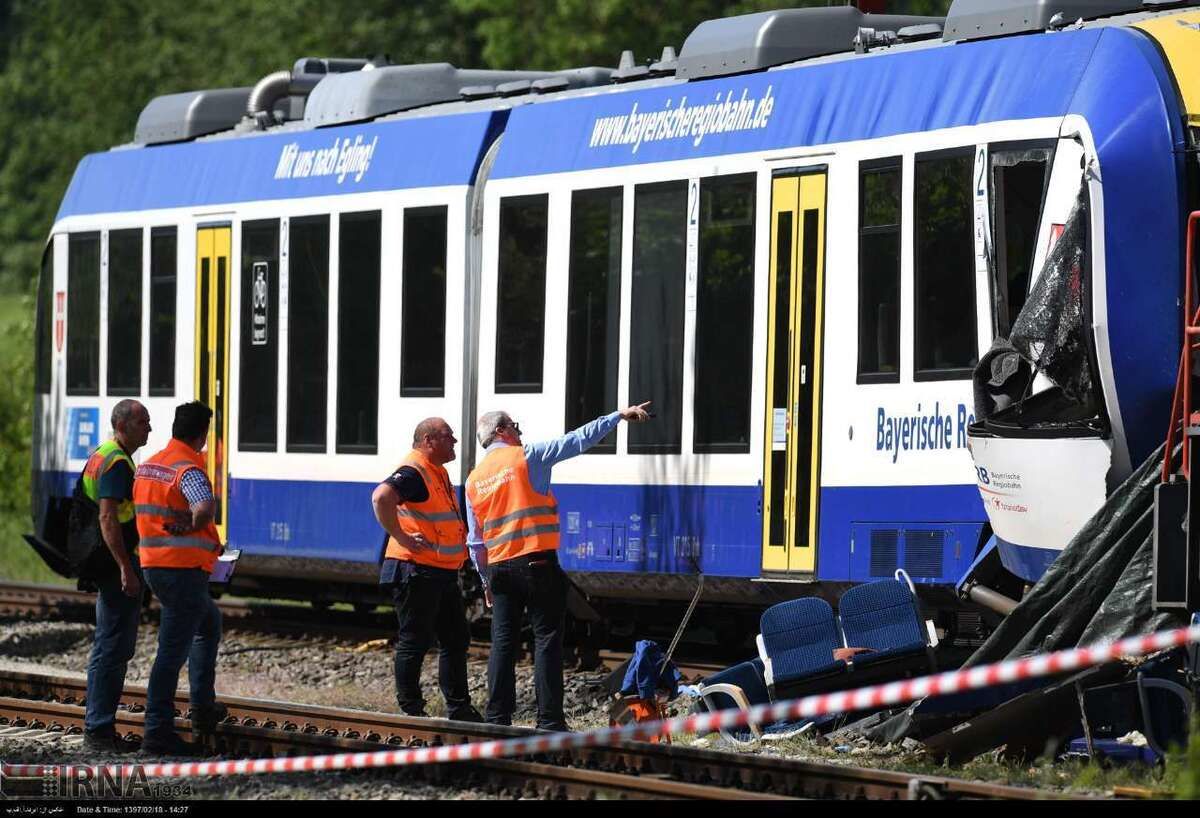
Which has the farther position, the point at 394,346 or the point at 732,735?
the point at 394,346

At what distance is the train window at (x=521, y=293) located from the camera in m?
14.5

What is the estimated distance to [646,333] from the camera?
13680 mm

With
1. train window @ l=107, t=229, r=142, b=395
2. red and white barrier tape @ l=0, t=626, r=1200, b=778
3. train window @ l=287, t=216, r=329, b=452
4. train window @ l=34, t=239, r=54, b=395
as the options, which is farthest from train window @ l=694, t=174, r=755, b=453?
train window @ l=34, t=239, r=54, b=395

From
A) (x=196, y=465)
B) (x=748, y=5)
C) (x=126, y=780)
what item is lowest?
(x=126, y=780)

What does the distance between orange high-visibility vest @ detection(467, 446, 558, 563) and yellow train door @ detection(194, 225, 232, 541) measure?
5.95 meters

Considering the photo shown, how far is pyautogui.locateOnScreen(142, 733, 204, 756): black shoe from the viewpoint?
35.7 ft

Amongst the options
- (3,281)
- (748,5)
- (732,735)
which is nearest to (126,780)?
(732,735)

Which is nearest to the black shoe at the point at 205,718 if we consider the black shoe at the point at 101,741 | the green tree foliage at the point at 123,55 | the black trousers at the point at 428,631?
the black shoe at the point at 101,741

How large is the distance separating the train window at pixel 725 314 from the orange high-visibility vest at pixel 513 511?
1.83m

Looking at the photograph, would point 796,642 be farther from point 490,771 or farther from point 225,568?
point 225,568

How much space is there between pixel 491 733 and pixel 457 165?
5.51m

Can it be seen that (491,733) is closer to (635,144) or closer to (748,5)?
(635,144)

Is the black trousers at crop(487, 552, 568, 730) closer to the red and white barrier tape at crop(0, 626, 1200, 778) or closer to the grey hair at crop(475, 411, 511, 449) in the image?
the red and white barrier tape at crop(0, 626, 1200, 778)

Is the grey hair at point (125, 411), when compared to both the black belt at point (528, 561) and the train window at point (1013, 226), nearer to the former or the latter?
the black belt at point (528, 561)
